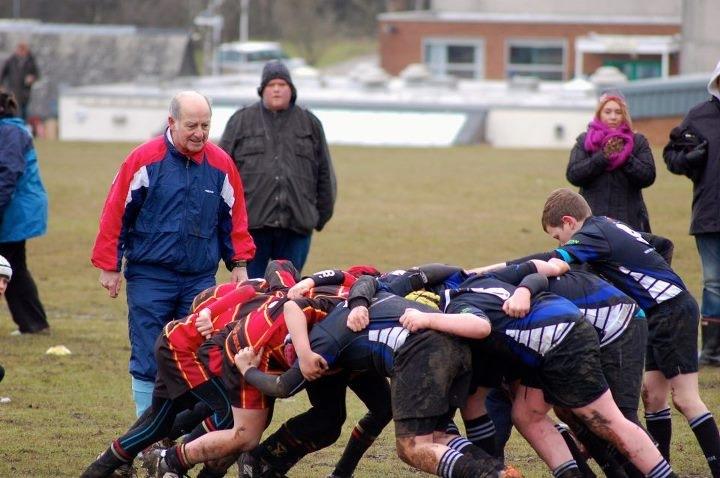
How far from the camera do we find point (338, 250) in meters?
15.5

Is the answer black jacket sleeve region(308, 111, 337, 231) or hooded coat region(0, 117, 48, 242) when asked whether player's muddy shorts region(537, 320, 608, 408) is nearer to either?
black jacket sleeve region(308, 111, 337, 231)

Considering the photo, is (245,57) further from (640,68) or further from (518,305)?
(518,305)

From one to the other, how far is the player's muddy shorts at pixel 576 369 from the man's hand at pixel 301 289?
116cm

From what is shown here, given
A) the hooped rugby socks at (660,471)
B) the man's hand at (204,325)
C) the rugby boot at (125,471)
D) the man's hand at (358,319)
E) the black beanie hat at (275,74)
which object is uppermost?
the black beanie hat at (275,74)

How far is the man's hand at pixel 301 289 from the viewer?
6.06 metres

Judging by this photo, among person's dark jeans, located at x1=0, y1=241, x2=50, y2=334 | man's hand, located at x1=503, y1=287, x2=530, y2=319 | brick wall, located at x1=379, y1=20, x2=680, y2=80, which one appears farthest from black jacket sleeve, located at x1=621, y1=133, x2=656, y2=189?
brick wall, located at x1=379, y1=20, x2=680, y2=80

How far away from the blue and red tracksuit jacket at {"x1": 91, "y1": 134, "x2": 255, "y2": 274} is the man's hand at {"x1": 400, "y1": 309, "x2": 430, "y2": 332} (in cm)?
184

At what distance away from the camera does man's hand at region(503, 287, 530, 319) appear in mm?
5730

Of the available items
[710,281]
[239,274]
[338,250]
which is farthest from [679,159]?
[338,250]

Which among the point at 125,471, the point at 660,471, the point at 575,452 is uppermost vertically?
the point at 660,471

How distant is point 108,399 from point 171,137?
7.84ft

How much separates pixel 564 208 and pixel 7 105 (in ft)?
17.2

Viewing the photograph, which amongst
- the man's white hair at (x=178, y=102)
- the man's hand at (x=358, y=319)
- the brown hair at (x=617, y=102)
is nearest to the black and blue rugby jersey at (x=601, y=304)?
the man's hand at (x=358, y=319)

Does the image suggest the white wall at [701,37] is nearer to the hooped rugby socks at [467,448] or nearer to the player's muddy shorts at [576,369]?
the player's muddy shorts at [576,369]
